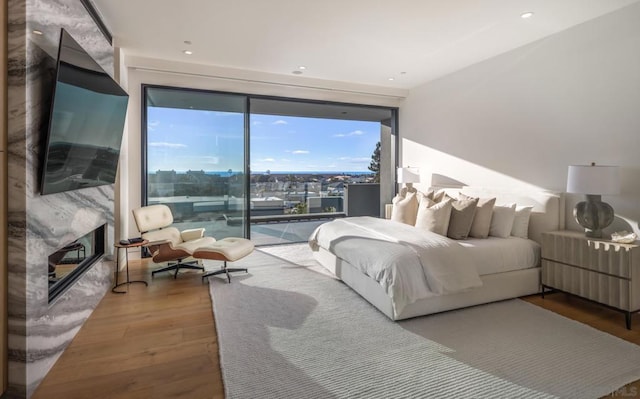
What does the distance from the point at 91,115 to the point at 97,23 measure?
136cm

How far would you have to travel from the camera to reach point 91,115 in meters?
2.71

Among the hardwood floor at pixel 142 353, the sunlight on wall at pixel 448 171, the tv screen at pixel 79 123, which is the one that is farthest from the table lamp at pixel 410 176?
the tv screen at pixel 79 123

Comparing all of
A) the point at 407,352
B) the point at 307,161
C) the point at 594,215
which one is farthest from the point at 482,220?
the point at 307,161

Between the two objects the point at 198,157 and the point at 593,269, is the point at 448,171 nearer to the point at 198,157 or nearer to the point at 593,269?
the point at 593,269

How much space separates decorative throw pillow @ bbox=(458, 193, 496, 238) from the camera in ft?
12.6

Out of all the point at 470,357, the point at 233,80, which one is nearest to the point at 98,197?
the point at 233,80

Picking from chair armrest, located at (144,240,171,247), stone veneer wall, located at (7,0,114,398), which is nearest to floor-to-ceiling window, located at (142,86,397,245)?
chair armrest, located at (144,240,171,247)

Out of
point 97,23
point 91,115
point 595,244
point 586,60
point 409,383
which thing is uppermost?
point 97,23

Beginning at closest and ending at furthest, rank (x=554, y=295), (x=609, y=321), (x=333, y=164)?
(x=609, y=321) → (x=554, y=295) → (x=333, y=164)

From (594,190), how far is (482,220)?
1072 millimetres

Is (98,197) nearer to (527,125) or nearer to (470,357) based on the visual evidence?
(470,357)

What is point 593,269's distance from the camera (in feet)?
10.1

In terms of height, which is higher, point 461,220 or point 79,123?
point 79,123

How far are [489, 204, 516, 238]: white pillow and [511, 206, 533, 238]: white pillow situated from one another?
0.07 metres
